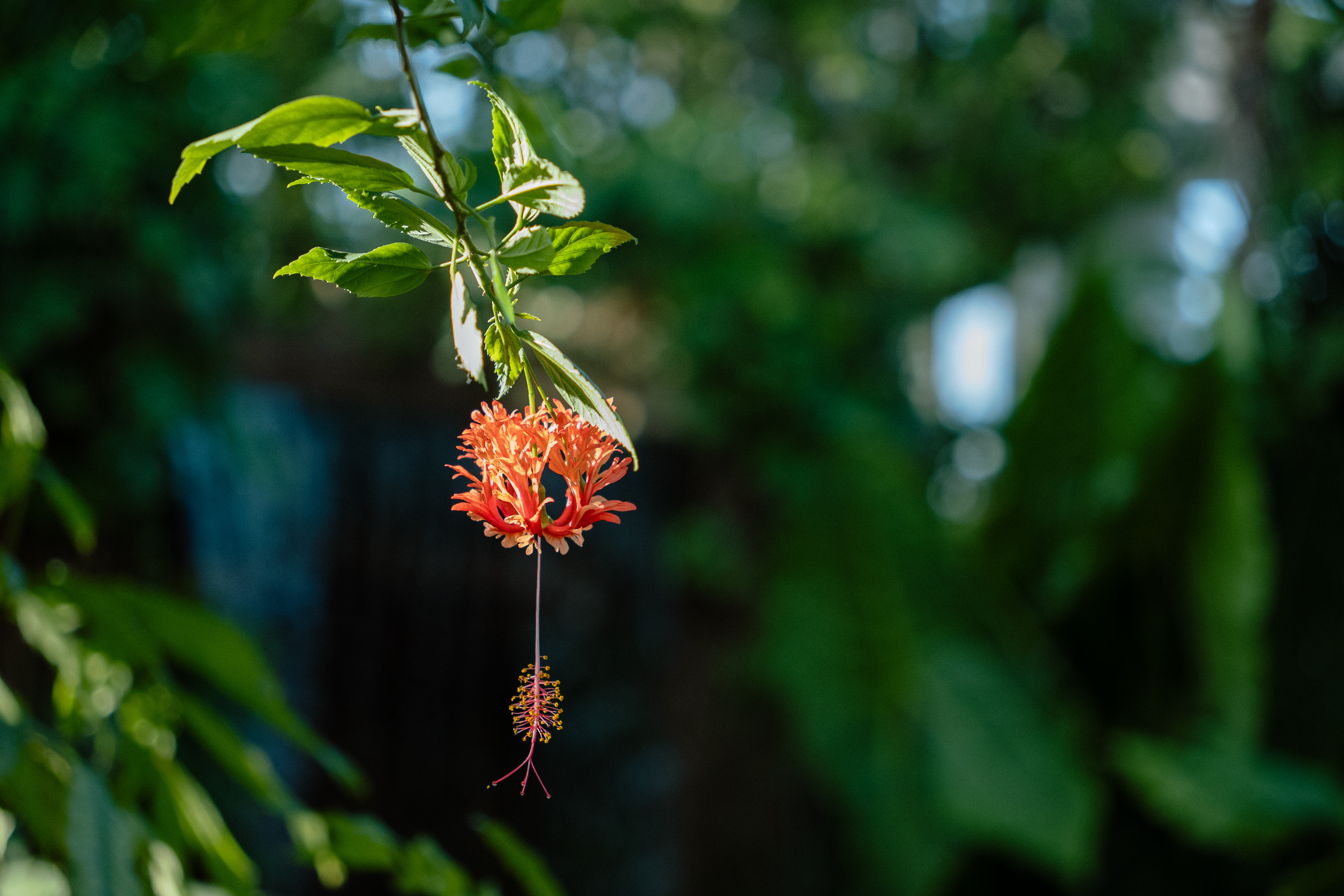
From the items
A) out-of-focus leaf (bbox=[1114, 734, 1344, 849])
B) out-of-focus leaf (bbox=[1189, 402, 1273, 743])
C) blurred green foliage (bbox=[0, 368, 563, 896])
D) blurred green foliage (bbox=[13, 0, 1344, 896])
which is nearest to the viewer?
blurred green foliage (bbox=[0, 368, 563, 896])

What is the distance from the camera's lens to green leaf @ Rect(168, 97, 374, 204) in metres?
0.26

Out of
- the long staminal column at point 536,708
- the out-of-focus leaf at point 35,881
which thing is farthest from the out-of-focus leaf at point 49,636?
the long staminal column at point 536,708

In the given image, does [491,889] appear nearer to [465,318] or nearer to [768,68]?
[465,318]

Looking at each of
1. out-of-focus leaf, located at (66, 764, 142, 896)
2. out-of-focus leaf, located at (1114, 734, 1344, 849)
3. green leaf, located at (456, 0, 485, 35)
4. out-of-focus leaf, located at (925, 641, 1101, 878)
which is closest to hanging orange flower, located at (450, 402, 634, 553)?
green leaf, located at (456, 0, 485, 35)

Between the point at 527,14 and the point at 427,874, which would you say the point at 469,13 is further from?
the point at 427,874

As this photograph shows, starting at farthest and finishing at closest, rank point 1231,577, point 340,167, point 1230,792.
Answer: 1. point 1231,577
2. point 1230,792
3. point 340,167

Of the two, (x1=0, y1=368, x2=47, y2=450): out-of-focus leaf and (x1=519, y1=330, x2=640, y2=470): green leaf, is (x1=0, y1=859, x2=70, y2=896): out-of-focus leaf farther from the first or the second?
(x1=519, y1=330, x2=640, y2=470): green leaf

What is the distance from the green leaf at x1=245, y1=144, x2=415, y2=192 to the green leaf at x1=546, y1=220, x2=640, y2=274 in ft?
0.15

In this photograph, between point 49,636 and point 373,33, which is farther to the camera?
point 49,636

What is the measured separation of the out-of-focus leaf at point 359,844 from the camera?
1.87 feet

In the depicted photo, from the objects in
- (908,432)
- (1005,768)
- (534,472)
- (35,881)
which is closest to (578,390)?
(534,472)

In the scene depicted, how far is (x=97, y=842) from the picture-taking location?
1.36ft

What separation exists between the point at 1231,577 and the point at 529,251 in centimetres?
223

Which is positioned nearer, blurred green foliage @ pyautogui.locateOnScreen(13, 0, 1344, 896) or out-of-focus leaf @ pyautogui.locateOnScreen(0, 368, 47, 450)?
out-of-focus leaf @ pyautogui.locateOnScreen(0, 368, 47, 450)
